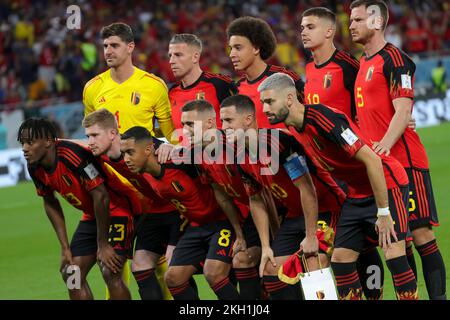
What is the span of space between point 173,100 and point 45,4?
17.6 m

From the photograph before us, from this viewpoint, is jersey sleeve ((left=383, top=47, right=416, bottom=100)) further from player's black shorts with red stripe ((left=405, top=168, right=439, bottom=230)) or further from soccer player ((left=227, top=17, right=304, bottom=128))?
soccer player ((left=227, top=17, right=304, bottom=128))

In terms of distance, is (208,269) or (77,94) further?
(77,94)

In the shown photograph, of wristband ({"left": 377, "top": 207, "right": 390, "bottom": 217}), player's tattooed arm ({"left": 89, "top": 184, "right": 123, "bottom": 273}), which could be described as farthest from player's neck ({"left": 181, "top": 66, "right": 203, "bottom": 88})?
wristband ({"left": 377, "top": 207, "right": 390, "bottom": 217})

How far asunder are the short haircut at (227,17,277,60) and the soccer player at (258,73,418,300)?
1.56 m

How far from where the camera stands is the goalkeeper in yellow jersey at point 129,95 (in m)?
9.27

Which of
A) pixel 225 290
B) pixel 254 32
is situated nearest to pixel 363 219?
pixel 225 290

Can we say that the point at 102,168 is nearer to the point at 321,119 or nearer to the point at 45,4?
the point at 321,119

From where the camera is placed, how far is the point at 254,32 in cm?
888

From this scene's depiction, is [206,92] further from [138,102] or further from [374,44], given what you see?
[374,44]

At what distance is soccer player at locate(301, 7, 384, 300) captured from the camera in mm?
8539

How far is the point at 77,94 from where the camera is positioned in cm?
2208

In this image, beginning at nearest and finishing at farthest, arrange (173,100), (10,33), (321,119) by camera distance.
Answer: (321,119) < (173,100) < (10,33)
